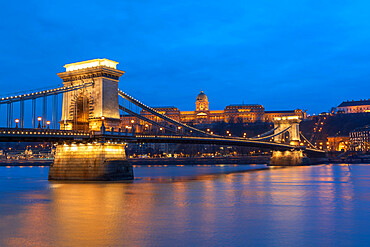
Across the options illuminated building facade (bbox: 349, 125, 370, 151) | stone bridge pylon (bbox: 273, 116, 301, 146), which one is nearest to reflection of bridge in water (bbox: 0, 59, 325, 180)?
stone bridge pylon (bbox: 273, 116, 301, 146)

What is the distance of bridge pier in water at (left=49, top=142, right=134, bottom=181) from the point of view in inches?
1743

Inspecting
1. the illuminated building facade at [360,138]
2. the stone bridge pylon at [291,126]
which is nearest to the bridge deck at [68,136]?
the stone bridge pylon at [291,126]

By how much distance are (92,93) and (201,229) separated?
1173 inches

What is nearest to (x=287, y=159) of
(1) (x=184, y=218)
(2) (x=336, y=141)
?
(1) (x=184, y=218)

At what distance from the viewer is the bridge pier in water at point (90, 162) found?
145 feet

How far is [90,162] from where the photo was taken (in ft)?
147

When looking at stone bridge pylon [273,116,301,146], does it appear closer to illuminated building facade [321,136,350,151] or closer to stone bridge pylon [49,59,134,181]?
illuminated building facade [321,136,350,151]

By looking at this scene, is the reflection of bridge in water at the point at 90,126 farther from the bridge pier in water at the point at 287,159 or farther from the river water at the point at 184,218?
the bridge pier in water at the point at 287,159

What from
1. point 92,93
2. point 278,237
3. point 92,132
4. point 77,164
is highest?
point 92,93

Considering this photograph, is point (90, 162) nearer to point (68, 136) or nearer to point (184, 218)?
point (68, 136)

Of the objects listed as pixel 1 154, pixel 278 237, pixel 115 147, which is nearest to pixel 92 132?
pixel 115 147

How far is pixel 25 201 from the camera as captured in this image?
106 feet

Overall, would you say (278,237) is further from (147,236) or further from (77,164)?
(77,164)

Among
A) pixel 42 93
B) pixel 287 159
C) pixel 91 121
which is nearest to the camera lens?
pixel 42 93
